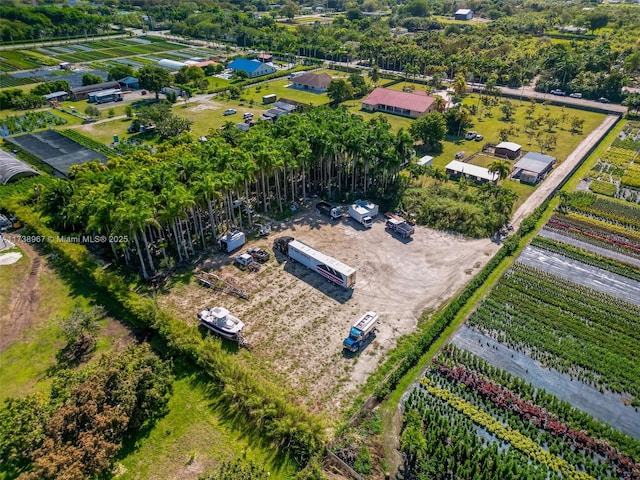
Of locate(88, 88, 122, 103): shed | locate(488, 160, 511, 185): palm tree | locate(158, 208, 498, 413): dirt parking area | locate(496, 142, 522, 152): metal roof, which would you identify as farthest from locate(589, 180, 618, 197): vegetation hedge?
locate(88, 88, 122, 103): shed

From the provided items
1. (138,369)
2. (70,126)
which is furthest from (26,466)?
(70,126)

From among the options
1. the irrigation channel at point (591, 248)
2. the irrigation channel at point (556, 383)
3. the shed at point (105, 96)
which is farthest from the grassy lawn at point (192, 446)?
the shed at point (105, 96)

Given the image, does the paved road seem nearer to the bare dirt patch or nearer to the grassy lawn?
the grassy lawn

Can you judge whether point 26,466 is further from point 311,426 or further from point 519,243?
point 519,243

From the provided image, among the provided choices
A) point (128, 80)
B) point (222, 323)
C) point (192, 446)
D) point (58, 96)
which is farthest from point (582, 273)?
point (58, 96)

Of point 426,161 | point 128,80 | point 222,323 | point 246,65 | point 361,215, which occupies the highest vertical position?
point 246,65

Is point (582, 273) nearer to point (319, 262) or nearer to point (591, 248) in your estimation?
point (591, 248)

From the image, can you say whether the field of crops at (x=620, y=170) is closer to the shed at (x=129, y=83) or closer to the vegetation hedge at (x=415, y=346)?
the vegetation hedge at (x=415, y=346)
